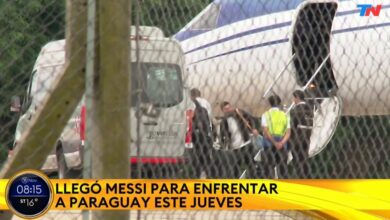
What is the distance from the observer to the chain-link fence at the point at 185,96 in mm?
3514

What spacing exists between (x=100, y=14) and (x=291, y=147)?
4.39 ft

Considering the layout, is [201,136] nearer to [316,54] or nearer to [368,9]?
[316,54]

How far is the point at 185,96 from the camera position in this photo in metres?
4.04

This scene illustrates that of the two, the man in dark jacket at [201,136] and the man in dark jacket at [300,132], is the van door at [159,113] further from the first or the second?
the man in dark jacket at [300,132]

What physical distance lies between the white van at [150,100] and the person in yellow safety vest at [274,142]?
0.43 m

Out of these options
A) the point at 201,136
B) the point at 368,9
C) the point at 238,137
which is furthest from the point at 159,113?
the point at 368,9

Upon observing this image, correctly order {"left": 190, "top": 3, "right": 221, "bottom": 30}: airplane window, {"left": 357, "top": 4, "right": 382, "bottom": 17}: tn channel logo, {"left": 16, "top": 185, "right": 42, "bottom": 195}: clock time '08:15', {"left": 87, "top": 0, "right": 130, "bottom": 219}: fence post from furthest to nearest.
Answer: {"left": 357, "top": 4, "right": 382, "bottom": 17}: tn channel logo
{"left": 190, "top": 3, "right": 221, "bottom": 30}: airplane window
{"left": 16, "top": 185, "right": 42, "bottom": 195}: clock time '08:15'
{"left": 87, "top": 0, "right": 130, "bottom": 219}: fence post

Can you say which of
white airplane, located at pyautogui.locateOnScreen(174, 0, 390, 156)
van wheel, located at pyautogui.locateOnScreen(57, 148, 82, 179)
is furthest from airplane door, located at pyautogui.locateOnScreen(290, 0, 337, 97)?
van wheel, located at pyautogui.locateOnScreen(57, 148, 82, 179)

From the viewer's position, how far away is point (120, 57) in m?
3.50

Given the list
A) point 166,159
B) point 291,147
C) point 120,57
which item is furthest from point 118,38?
point 291,147

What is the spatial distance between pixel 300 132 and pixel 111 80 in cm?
134

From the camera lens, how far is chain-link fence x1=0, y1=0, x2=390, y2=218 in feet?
11.5

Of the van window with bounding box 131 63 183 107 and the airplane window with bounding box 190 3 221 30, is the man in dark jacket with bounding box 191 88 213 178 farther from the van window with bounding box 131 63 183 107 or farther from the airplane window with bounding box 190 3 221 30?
the airplane window with bounding box 190 3 221 30

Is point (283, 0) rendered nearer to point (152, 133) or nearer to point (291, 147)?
point (291, 147)
